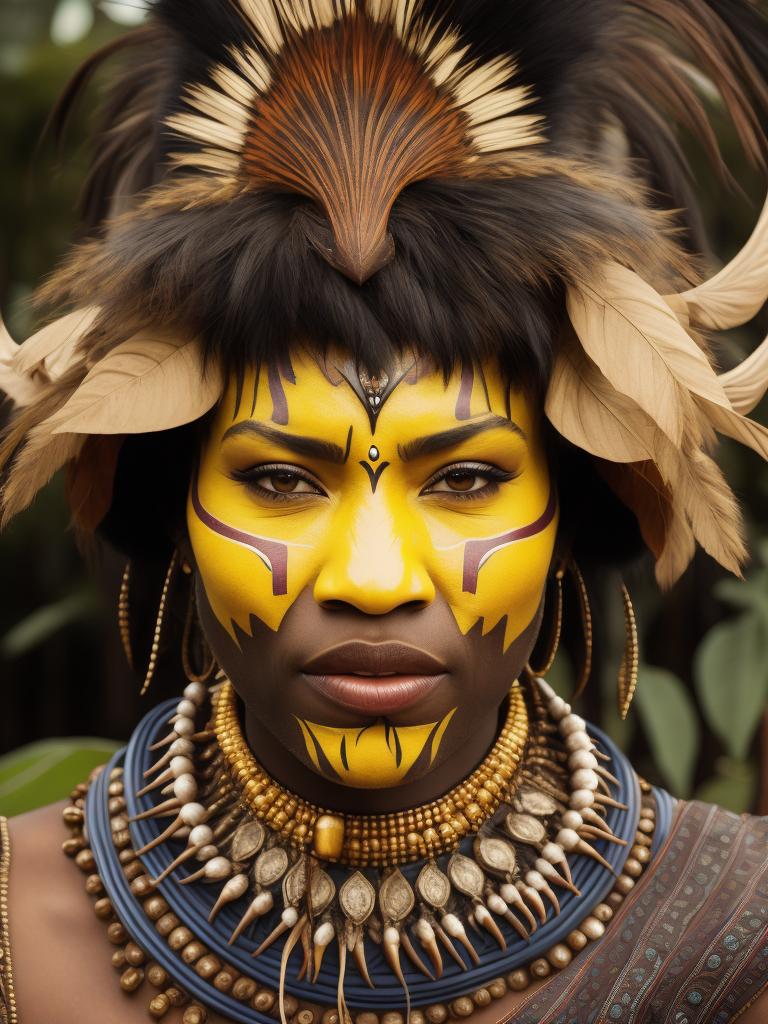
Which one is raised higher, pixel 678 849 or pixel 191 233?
pixel 191 233

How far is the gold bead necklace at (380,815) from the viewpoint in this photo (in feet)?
4.82

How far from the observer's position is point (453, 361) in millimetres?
1312

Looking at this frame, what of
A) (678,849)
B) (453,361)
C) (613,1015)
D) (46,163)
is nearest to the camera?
(453,361)

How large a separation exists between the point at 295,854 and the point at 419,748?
32cm

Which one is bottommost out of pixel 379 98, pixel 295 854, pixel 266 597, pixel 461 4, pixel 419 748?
pixel 295 854

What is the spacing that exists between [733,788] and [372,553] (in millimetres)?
1874

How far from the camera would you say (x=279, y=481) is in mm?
1361

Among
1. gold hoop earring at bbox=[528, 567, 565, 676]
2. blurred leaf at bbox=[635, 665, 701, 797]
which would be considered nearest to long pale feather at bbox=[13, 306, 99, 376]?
gold hoop earring at bbox=[528, 567, 565, 676]

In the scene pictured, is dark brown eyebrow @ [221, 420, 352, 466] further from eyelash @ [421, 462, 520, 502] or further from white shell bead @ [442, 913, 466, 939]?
white shell bead @ [442, 913, 466, 939]

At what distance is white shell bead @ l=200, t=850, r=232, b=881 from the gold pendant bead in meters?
0.15

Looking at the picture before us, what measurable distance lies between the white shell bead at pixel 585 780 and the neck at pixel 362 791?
149 millimetres

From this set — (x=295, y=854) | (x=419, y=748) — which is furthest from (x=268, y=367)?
(x=295, y=854)

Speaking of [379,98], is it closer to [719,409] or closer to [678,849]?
[719,409]

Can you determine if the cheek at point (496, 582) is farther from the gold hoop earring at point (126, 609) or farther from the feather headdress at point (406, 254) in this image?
the gold hoop earring at point (126, 609)
